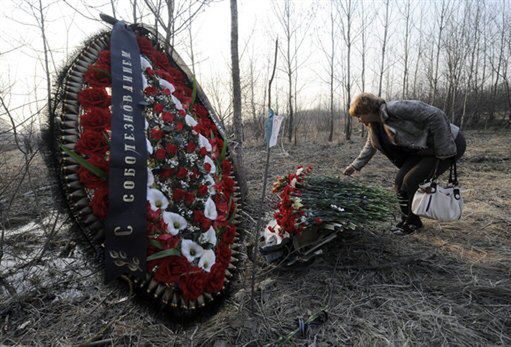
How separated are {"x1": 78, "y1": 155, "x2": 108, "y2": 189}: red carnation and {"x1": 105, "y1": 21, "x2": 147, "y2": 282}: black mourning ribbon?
0.05 metres

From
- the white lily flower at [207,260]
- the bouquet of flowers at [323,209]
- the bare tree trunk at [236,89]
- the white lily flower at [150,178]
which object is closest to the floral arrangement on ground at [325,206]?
the bouquet of flowers at [323,209]

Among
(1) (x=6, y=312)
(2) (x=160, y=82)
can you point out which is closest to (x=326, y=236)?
(2) (x=160, y=82)

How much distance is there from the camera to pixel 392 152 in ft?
10.3

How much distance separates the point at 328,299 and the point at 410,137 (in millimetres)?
1573

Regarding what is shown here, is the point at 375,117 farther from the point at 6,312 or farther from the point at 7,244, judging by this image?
the point at 7,244

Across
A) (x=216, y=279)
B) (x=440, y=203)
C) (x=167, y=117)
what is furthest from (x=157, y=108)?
(x=440, y=203)

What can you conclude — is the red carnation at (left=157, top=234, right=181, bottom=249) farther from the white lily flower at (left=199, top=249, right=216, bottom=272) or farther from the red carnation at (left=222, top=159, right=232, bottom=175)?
the red carnation at (left=222, top=159, right=232, bottom=175)

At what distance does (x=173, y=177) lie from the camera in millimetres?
1715

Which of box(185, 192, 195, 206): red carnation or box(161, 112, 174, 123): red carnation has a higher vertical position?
box(161, 112, 174, 123): red carnation

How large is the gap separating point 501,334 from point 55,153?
95.6 inches

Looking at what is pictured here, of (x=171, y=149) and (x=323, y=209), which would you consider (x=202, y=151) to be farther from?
(x=323, y=209)

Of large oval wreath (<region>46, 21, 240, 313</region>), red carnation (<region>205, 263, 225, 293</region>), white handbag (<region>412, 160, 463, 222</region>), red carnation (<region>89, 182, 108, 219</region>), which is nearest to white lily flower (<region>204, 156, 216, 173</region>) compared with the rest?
large oval wreath (<region>46, 21, 240, 313</region>)

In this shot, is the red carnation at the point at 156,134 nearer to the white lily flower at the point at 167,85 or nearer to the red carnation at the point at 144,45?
the white lily flower at the point at 167,85

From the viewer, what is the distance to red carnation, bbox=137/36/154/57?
6.60 feet
